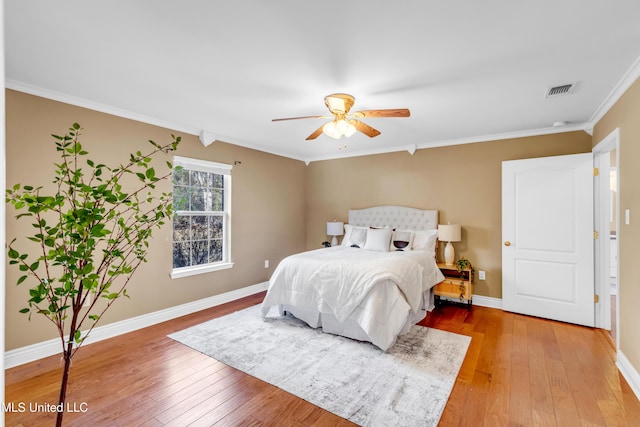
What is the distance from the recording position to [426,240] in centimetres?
440

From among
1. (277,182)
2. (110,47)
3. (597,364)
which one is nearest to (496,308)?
(597,364)

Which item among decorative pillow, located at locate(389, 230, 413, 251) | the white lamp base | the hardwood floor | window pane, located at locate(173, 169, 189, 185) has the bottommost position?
the hardwood floor

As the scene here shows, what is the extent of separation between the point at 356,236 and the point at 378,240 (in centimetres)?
48

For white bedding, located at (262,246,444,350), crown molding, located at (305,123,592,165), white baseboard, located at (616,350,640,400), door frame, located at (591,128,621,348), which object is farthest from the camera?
crown molding, located at (305,123,592,165)

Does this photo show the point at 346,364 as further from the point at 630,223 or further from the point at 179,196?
the point at 179,196

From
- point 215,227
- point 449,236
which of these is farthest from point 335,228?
point 215,227

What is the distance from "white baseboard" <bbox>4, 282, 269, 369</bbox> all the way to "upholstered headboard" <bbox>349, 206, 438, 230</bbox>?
207 centimetres

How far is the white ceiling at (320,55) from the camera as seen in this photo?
5.62 ft

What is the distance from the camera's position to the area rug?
209 centimetres

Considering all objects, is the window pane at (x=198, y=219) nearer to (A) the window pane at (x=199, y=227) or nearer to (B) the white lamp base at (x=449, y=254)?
(A) the window pane at (x=199, y=227)

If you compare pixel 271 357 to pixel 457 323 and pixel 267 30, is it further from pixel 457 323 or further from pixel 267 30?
pixel 267 30

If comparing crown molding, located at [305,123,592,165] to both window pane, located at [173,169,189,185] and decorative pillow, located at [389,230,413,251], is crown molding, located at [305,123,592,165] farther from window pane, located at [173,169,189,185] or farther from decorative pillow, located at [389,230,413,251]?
window pane, located at [173,169,189,185]

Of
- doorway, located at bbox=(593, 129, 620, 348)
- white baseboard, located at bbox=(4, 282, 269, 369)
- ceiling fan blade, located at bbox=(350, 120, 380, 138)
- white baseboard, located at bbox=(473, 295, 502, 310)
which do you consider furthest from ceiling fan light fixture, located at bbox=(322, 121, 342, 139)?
white baseboard, located at bbox=(473, 295, 502, 310)

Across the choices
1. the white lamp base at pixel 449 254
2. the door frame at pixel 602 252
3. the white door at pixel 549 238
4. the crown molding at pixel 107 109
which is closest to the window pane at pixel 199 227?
the crown molding at pixel 107 109
